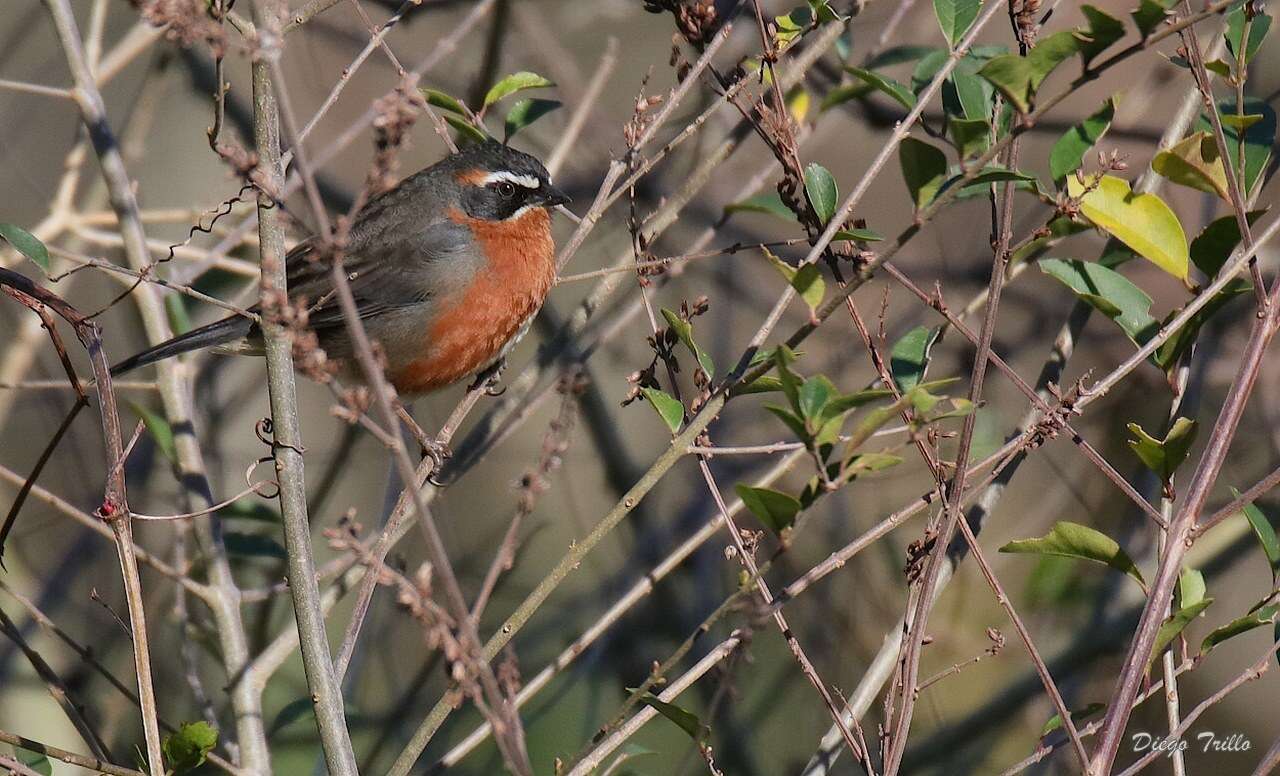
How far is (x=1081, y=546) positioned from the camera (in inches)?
94.0

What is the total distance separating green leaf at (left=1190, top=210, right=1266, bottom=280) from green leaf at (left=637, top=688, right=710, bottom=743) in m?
1.37

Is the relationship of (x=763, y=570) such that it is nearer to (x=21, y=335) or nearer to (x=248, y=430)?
(x=21, y=335)

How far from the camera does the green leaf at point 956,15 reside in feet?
8.18

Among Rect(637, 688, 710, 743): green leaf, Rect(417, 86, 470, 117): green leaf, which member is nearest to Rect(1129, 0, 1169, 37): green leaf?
Rect(637, 688, 710, 743): green leaf

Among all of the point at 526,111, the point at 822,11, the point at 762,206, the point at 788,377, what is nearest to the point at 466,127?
the point at 526,111

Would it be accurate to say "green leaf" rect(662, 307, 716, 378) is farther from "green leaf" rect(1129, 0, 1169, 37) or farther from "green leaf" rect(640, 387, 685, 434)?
"green leaf" rect(1129, 0, 1169, 37)

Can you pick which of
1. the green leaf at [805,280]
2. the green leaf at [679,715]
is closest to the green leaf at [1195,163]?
the green leaf at [805,280]

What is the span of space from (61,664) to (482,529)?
2.22 m

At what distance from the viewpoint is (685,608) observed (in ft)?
17.1

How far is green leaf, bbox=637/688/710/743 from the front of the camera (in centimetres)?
242

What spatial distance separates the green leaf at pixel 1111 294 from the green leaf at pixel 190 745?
6.24 feet

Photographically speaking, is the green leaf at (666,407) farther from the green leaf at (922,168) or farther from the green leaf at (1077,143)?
the green leaf at (1077,143)

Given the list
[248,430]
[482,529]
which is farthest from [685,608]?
[248,430]

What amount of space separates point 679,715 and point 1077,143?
1395 mm
